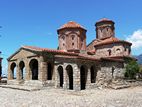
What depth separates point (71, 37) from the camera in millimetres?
34719

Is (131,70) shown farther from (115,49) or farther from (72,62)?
(72,62)

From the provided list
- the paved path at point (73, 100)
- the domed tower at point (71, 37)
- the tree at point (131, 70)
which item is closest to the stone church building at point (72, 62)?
the domed tower at point (71, 37)

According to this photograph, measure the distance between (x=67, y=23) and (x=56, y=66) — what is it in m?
12.0

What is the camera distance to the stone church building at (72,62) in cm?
2508

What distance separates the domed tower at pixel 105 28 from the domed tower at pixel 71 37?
5.58 meters

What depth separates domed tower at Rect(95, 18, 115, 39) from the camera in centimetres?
3969

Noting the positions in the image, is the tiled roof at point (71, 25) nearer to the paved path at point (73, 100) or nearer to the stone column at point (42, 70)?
the stone column at point (42, 70)

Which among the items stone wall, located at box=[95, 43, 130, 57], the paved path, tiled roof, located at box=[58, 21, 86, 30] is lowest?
the paved path

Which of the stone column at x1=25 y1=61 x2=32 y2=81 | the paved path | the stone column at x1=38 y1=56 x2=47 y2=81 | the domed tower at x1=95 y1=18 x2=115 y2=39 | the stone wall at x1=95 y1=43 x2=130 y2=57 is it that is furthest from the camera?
the domed tower at x1=95 y1=18 x2=115 y2=39

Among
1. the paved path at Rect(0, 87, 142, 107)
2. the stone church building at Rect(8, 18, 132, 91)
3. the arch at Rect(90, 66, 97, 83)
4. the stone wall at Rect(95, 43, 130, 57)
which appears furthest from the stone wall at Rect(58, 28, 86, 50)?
the paved path at Rect(0, 87, 142, 107)

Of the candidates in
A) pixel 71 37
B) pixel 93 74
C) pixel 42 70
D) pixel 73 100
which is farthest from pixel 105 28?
pixel 73 100

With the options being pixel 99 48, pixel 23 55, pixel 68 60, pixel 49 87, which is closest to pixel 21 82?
pixel 23 55

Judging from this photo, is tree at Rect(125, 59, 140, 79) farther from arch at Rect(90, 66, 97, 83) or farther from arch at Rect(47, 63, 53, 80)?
arch at Rect(47, 63, 53, 80)

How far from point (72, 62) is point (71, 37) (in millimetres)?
11369
